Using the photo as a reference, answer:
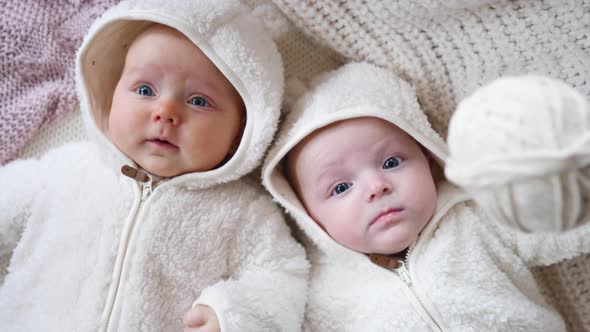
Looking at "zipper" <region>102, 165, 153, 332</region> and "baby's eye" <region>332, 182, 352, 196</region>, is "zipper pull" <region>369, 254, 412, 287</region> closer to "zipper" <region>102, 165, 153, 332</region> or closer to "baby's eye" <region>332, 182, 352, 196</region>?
"baby's eye" <region>332, 182, 352, 196</region>

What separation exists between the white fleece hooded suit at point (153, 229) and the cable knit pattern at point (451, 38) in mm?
167

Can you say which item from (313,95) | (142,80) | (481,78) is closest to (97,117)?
(142,80)

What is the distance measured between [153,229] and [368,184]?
424 mm

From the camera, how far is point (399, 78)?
1128 millimetres

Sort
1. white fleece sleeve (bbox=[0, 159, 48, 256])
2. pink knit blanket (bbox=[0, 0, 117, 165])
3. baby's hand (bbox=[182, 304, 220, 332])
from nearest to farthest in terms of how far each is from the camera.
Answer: baby's hand (bbox=[182, 304, 220, 332]) < white fleece sleeve (bbox=[0, 159, 48, 256]) < pink knit blanket (bbox=[0, 0, 117, 165])

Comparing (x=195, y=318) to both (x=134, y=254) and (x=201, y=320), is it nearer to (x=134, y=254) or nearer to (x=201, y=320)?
(x=201, y=320)

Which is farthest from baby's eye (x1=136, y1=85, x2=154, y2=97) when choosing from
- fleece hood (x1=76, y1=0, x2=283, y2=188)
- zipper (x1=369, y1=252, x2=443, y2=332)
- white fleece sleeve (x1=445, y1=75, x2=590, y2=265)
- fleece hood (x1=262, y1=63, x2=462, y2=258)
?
white fleece sleeve (x1=445, y1=75, x2=590, y2=265)

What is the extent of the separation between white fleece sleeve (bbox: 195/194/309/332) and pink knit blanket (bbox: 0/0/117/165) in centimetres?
56

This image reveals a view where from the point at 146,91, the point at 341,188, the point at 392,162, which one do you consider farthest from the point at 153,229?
the point at 392,162

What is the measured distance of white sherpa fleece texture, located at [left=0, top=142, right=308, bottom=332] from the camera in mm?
1020

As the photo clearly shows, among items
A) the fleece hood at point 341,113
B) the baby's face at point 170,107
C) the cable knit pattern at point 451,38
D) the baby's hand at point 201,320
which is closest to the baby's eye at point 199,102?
the baby's face at point 170,107

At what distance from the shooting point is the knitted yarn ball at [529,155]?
22.4 inches

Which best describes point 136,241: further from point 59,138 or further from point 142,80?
point 59,138

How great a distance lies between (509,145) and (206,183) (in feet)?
2.16
